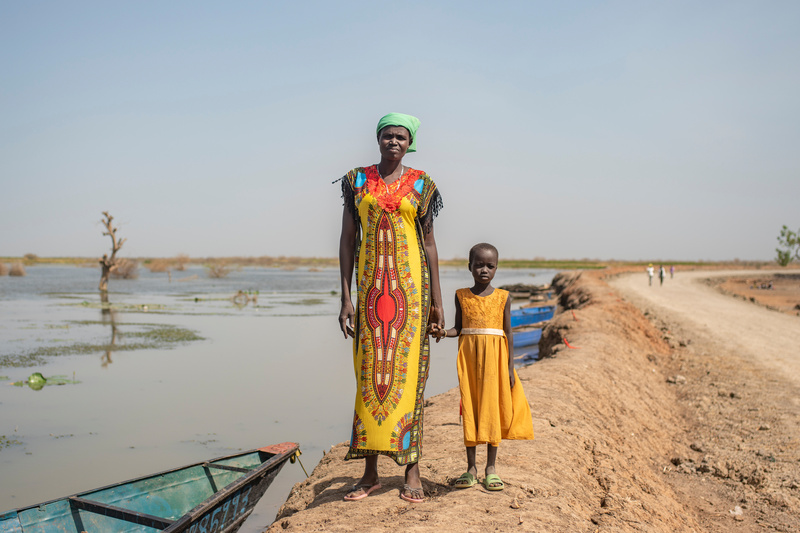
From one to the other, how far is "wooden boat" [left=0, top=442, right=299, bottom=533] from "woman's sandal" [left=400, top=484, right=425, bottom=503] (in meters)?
1.23

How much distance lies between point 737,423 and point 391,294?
6.29m

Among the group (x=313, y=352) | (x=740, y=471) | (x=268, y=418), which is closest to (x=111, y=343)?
(x=313, y=352)

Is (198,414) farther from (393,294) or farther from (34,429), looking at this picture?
(393,294)

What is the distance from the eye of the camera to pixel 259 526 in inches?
215

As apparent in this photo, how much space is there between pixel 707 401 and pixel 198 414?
7.54 metres

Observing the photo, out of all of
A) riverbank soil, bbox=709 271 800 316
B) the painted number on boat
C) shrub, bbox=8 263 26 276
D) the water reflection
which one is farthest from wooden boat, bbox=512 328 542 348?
shrub, bbox=8 263 26 276

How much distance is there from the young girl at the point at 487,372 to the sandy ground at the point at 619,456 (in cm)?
36

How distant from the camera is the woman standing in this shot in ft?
11.1

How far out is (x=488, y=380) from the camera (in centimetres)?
360

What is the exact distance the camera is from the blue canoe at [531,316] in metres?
17.8

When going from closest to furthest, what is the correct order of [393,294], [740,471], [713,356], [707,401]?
[393,294] < [740,471] < [707,401] < [713,356]

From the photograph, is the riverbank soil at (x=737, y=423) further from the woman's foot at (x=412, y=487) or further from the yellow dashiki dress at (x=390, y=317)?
the yellow dashiki dress at (x=390, y=317)

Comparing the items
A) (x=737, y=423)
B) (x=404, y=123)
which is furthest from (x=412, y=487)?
(x=737, y=423)

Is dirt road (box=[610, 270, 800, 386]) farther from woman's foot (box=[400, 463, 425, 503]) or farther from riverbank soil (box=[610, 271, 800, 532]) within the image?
woman's foot (box=[400, 463, 425, 503])
